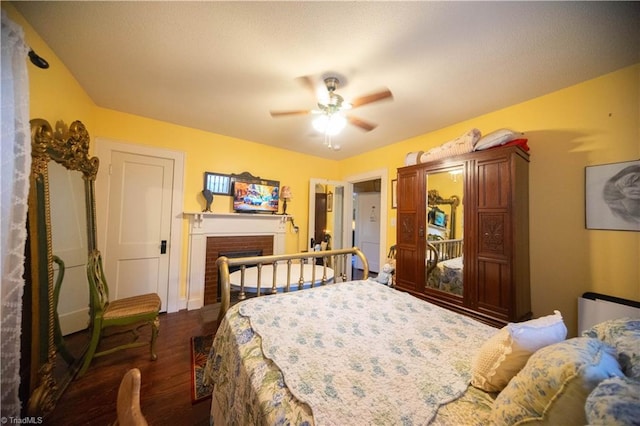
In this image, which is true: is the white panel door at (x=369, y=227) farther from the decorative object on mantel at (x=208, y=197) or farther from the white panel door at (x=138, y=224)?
the white panel door at (x=138, y=224)

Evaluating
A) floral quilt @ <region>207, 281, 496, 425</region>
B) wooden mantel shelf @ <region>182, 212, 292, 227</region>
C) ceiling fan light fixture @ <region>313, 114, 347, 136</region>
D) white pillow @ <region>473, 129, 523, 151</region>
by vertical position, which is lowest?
floral quilt @ <region>207, 281, 496, 425</region>

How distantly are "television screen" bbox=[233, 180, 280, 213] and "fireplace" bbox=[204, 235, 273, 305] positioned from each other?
0.45m

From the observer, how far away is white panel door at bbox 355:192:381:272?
17.9 ft

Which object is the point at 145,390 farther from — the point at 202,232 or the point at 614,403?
the point at 614,403

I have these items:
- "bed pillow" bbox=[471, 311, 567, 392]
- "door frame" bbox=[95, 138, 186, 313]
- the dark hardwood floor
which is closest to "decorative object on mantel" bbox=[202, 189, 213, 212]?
"door frame" bbox=[95, 138, 186, 313]

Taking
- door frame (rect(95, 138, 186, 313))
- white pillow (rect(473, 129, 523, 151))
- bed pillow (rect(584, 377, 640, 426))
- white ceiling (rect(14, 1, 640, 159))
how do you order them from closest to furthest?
bed pillow (rect(584, 377, 640, 426)) < white ceiling (rect(14, 1, 640, 159)) < white pillow (rect(473, 129, 523, 151)) < door frame (rect(95, 138, 186, 313))

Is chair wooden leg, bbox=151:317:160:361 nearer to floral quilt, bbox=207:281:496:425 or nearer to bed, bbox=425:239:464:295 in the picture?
floral quilt, bbox=207:281:496:425

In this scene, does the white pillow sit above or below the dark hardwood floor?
above

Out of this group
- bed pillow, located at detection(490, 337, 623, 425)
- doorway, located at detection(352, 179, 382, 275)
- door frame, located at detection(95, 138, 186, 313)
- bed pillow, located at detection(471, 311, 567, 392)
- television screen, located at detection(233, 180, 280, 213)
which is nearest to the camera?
bed pillow, located at detection(490, 337, 623, 425)

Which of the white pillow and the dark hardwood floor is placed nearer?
the dark hardwood floor

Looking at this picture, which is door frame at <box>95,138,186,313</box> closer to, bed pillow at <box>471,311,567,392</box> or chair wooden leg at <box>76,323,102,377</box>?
chair wooden leg at <box>76,323,102,377</box>

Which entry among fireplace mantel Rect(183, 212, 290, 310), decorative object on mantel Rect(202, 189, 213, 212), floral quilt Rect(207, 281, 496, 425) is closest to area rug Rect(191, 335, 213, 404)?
floral quilt Rect(207, 281, 496, 425)

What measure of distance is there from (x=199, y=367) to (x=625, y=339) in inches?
99.0

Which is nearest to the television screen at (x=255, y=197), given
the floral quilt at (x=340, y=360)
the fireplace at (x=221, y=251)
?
the fireplace at (x=221, y=251)
